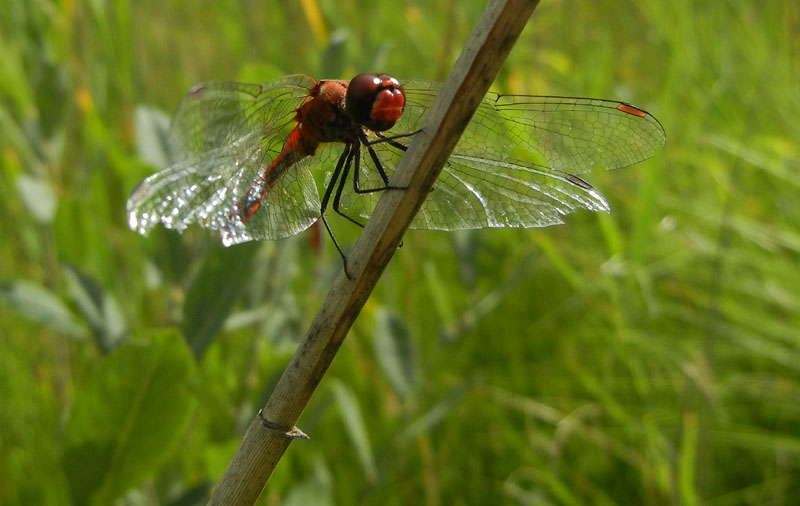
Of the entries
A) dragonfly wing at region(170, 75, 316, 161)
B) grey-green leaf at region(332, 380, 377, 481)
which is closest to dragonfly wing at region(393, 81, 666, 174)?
dragonfly wing at region(170, 75, 316, 161)

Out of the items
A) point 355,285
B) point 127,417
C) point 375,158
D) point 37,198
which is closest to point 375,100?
point 375,158

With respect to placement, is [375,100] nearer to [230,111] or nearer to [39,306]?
[230,111]

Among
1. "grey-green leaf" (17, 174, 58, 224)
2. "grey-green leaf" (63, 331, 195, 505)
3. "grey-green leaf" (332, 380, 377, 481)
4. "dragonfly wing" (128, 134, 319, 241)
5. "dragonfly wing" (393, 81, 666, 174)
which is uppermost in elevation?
"dragonfly wing" (393, 81, 666, 174)

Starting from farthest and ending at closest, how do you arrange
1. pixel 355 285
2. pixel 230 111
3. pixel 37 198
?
pixel 37 198 < pixel 230 111 < pixel 355 285

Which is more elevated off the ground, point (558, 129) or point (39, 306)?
point (558, 129)

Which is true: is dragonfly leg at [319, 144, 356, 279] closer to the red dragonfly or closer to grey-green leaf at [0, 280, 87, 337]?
the red dragonfly

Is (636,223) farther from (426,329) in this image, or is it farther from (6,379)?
(6,379)

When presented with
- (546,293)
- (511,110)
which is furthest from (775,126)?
(511,110)

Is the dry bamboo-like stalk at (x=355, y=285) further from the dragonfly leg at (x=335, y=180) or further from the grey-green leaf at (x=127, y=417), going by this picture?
the dragonfly leg at (x=335, y=180)
